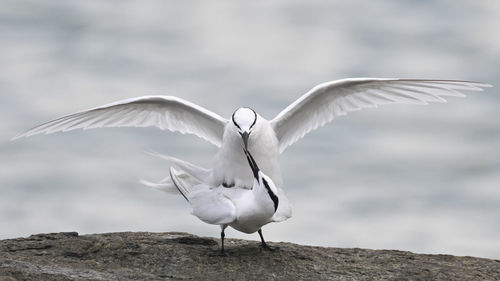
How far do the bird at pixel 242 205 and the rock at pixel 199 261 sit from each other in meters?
0.39

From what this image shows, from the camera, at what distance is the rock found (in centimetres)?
796

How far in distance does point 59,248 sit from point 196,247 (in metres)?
1.53

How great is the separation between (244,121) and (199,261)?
5.42ft

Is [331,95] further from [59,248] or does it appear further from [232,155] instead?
[59,248]

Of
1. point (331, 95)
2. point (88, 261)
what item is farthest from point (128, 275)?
point (331, 95)

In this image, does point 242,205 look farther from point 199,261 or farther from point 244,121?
point 244,121

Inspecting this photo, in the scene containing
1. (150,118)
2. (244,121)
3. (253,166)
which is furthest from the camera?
(150,118)

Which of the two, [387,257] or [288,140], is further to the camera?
[288,140]

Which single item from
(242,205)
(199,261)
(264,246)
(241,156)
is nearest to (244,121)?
(241,156)

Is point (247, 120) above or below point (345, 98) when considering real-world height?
below

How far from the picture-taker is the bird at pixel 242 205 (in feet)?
Answer: 27.0

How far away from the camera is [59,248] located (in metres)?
8.83

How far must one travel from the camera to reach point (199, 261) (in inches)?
329

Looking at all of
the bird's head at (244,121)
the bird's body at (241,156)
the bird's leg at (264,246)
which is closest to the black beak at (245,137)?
the bird's head at (244,121)
